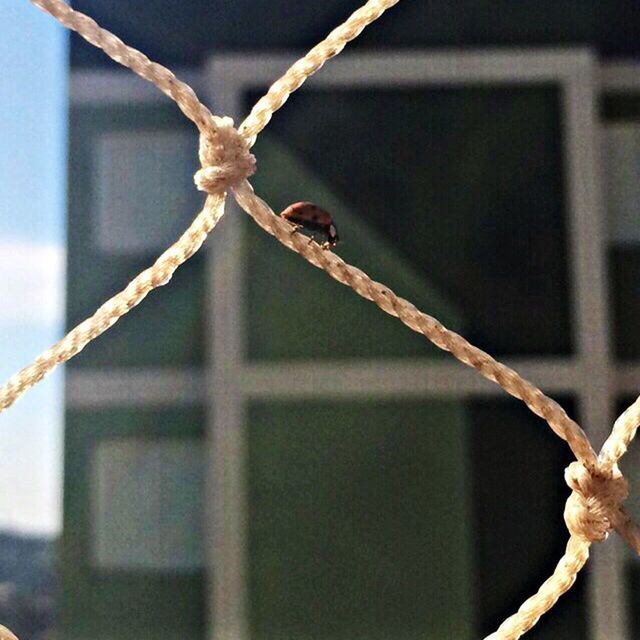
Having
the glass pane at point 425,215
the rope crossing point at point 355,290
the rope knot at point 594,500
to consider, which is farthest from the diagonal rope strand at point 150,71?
the glass pane at point 425,215

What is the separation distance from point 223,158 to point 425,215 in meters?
0.82

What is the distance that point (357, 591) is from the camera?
106 cm

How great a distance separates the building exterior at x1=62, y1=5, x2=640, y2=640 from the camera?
1.07 meters

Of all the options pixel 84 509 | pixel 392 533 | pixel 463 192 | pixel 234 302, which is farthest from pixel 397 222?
pixel 84 509

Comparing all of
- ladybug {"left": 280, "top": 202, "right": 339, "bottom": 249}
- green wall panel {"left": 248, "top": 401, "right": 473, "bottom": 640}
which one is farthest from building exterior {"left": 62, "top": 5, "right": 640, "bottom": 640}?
ladybug {"left": 280, "top": 202, "right": 339, "bottom": 249}

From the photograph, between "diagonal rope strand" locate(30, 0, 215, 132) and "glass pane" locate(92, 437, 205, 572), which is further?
"glass pane" locate(92, 437, 205, 572)

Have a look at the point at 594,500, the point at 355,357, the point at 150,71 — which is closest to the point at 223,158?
the point at 150,71

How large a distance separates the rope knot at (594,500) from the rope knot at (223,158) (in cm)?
14

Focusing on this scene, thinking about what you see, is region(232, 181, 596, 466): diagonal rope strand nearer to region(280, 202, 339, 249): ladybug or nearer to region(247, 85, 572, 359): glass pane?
region(280, 202, 339, 249): ladybug

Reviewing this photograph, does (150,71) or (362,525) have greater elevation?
(150,71)

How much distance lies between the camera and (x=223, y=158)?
319mm

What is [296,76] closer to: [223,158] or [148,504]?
[223,158]

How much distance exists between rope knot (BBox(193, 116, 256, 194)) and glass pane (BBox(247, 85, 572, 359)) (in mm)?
769

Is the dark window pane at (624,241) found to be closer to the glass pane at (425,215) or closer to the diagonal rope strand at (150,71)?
the glass pane at (425,215)
